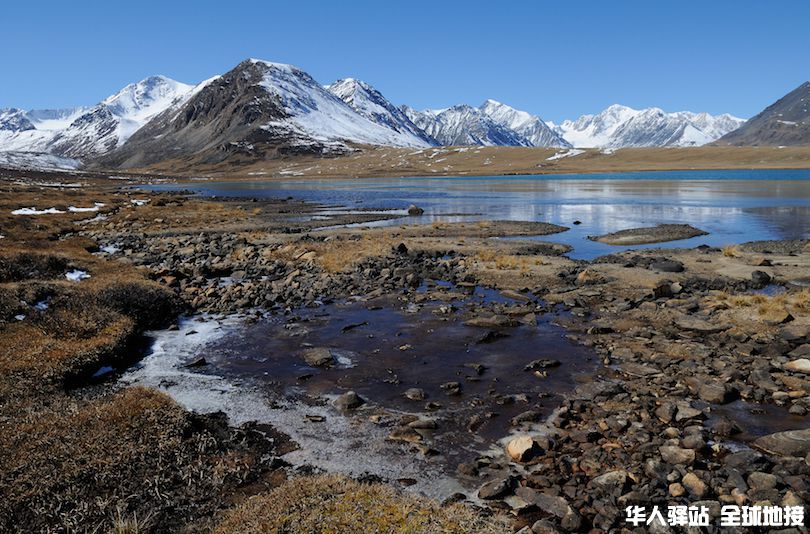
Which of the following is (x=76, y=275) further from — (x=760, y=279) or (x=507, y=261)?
(x=760, y=279)

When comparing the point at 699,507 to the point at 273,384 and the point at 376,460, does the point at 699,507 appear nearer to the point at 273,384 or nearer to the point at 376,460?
the point at 376,460

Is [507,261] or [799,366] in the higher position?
[507,261]

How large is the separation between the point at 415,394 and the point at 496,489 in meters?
5.48

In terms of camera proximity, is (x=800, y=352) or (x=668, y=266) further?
(x=668, y=266)

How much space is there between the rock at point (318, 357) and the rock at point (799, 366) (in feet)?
49.7

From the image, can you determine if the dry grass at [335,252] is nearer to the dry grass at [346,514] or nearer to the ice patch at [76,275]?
the ice patch at [76,275]

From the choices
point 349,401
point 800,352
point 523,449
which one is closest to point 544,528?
point 523,449

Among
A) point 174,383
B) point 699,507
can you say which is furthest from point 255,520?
point 174,383

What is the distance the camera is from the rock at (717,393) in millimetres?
14414

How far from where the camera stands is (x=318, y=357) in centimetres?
1898

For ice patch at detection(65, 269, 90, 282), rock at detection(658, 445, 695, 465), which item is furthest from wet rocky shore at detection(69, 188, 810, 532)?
ice patch at detection(65, 269, 90, 282)

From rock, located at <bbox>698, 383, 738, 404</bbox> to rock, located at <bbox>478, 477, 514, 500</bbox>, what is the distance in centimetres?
741

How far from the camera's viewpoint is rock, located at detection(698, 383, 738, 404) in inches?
567

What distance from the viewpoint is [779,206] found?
72.3 meters
